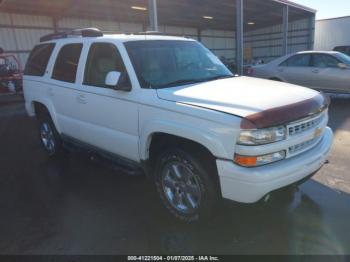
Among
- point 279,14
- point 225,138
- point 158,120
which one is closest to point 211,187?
point 225,138

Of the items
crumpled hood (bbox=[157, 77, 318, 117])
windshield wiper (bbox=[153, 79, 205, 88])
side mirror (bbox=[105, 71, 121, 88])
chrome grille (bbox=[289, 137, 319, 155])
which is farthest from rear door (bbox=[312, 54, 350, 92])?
side mirror (bbox=[105, 71, 121, 88])

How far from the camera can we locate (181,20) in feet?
85.7

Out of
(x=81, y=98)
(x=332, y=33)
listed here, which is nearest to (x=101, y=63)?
(x=81, y=98)

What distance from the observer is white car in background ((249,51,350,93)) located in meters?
8.98

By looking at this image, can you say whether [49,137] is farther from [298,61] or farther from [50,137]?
[298,61]

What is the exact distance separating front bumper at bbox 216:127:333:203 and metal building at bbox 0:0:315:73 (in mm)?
9491

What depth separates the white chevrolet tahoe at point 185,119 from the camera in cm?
272

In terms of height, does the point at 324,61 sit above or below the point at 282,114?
above

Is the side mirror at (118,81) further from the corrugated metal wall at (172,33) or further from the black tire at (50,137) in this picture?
the corrugated metal wall at (172,33)

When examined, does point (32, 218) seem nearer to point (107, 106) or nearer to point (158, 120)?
point (107, 106)

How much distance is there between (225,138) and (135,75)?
1.39m

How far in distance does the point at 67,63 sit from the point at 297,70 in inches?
292

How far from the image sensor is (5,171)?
521 cm

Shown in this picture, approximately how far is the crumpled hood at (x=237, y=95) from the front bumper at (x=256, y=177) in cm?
49
